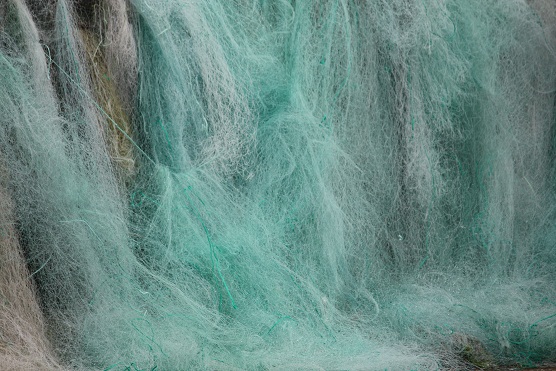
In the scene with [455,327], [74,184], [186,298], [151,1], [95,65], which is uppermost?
[151,1]

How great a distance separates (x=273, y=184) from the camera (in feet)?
9.23

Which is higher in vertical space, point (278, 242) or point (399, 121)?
point (399, 121)

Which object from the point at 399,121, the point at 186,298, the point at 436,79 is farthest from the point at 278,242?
the point at 436,79

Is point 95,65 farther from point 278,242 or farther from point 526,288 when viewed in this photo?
point 526,288

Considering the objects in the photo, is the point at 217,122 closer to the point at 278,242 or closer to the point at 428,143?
the point at 278,242

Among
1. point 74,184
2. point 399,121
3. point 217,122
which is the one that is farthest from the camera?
point 399,121

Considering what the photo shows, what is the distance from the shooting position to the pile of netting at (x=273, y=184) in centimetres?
248

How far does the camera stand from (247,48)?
2.76 metres

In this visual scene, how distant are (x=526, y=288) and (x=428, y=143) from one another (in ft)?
2.42

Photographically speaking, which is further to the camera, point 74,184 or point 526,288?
point 526,288

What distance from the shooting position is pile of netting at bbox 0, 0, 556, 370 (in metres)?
2.48

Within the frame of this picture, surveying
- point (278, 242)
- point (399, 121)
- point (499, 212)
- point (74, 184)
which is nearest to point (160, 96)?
point (74, 184)

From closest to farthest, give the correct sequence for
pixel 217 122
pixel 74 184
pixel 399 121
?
pixel 74 184 → pixel 217 122 → pixel 399 121

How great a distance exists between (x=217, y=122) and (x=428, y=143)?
89cm
